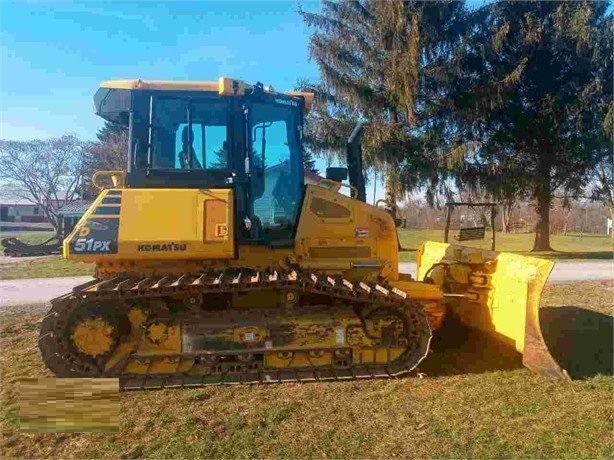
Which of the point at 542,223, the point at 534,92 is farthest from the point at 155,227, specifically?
the point at 542,223

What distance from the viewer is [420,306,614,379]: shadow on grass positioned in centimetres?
559

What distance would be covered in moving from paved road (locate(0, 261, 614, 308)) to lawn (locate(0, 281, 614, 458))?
5364 millimetres

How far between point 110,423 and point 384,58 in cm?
1843

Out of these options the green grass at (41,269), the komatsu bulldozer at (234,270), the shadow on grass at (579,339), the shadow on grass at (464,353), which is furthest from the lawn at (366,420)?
the green grass at (41,269)

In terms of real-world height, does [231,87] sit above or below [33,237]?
above

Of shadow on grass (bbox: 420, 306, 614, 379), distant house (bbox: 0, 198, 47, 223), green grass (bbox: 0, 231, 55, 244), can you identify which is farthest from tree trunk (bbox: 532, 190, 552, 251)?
distant house (bbox: 0, 198, 47, 223)

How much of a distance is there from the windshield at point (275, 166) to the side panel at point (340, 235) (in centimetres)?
19

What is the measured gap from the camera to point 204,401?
4730mm

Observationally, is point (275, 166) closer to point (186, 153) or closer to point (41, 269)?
point (186, 153)

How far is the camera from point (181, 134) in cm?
566

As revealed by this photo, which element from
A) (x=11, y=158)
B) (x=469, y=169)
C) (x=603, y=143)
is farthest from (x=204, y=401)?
(x=11, y=158)

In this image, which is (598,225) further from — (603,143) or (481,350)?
(481,350)

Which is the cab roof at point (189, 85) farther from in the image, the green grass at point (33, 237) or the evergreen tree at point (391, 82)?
the green grass at point (33, 237)

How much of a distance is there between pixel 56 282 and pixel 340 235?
9.61 meters
